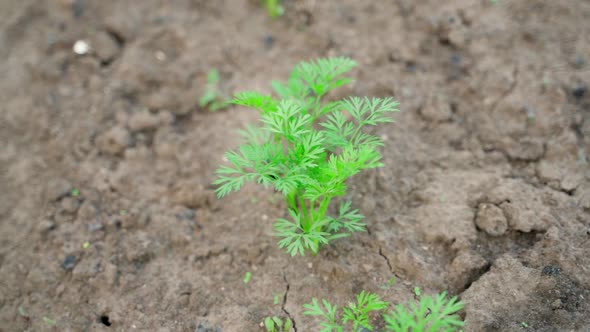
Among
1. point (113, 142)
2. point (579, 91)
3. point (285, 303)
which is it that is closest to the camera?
point (285, 303)

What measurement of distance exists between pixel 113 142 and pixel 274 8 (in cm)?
163

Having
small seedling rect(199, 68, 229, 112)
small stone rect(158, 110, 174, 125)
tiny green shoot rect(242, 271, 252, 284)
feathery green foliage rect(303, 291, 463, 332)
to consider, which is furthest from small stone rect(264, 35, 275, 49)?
feathery green foliage rect(303, 291, 463, 332)

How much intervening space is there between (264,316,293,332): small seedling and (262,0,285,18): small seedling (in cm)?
244

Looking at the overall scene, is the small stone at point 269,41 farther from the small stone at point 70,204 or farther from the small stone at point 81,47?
the small stone at point 70,204

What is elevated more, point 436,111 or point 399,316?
point 436,111

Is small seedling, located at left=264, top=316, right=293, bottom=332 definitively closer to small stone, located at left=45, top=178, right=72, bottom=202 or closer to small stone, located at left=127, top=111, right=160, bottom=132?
small stone, located at left=45, top=178, right=72, bottom=202

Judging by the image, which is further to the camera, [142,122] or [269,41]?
[269,41]

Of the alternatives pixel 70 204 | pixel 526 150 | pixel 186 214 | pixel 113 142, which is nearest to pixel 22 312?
pixel 70 204

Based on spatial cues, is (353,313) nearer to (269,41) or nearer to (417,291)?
(417,291)

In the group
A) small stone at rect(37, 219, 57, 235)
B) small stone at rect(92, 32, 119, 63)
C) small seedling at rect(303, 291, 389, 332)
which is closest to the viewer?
small seedling at rect(303, 291, 389, 332)

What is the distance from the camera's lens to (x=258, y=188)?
312 cm

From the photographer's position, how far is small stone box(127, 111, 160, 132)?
347 cm

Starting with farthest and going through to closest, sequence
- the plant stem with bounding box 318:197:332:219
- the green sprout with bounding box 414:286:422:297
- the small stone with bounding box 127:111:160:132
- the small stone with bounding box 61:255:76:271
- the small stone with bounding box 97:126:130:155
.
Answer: the small stone with bounding box 127:111:160:132 → the small stone with bounding box 97:126:130:155 → the small stone with bounding box 61:255:76:271 → the green sprout with bounding box 414:286:422:297 → the plant stem with bounding box 318:197:332:219

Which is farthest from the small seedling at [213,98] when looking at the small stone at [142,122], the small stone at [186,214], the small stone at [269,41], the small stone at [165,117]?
the small stone at [186,214]
